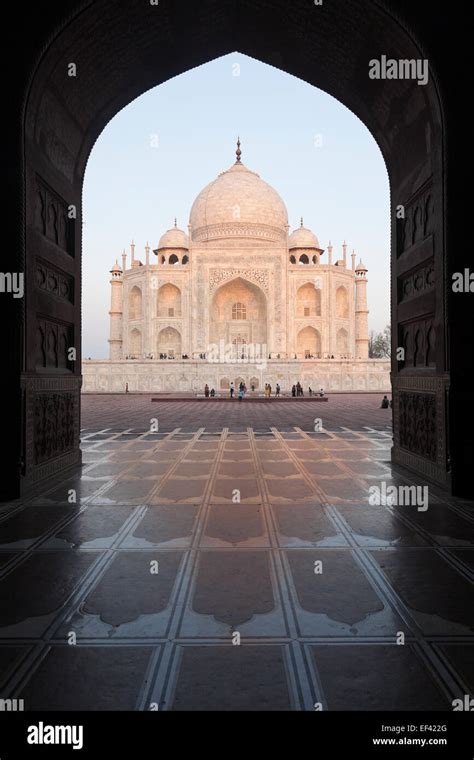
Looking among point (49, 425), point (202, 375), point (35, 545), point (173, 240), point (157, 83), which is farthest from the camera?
point (173, 240)

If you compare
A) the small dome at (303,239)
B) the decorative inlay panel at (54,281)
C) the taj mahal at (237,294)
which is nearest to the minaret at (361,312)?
the taj mahal at (237,294)

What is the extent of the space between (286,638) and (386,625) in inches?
16.2

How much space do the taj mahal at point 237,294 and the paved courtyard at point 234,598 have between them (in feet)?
92.9

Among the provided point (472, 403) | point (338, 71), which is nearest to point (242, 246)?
point (338, 71)

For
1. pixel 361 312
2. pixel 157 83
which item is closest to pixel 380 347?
pixel 361 312

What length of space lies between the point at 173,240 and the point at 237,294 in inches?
292

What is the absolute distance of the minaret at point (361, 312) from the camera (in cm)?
3828

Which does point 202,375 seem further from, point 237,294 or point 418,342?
point 418,342

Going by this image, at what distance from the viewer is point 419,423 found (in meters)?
4.84

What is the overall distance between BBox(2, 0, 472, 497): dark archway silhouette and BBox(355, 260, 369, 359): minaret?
33486mm

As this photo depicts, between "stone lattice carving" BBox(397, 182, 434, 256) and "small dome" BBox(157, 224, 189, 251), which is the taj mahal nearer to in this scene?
"small dome" BBox(157, 224, 189, 251)

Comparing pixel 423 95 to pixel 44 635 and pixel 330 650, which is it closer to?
pixel 330 650

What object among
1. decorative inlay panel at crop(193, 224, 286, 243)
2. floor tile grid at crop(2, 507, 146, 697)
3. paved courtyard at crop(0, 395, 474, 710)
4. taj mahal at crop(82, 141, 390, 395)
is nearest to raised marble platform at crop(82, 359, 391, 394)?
taj mahal at crop(82, 141, 390, 395)

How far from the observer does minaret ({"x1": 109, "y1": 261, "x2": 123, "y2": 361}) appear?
37875 mm
